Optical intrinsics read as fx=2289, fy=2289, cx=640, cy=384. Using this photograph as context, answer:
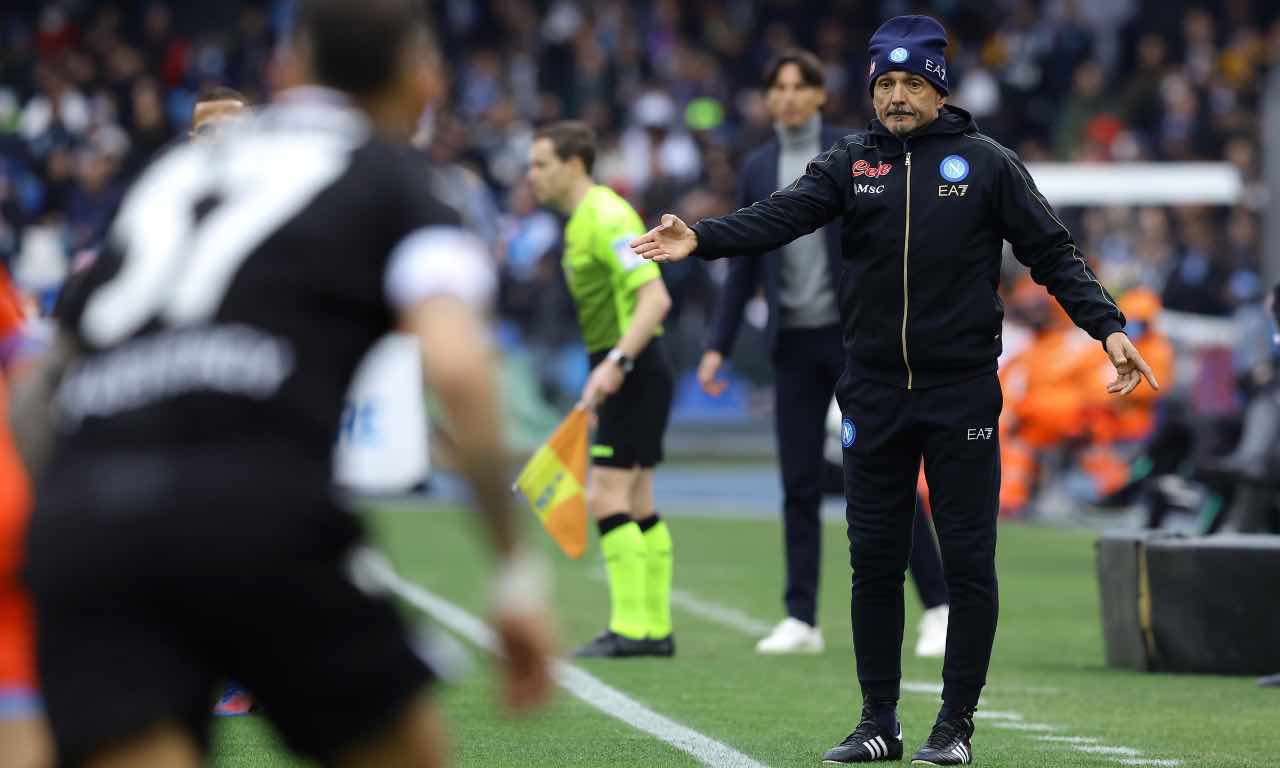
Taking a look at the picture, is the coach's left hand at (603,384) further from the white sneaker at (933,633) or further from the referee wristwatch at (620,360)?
the white sneaker at (933,633)

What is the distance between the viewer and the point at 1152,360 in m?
17.4

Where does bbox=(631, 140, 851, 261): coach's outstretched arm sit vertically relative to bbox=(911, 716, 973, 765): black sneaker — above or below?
above

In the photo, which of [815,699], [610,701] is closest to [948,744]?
[815,699]

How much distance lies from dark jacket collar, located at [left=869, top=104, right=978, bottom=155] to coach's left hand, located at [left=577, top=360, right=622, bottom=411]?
2.66m

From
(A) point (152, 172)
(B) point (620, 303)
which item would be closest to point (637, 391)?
(B) point (620, 303)

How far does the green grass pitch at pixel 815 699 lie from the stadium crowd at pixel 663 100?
9900 millimetres

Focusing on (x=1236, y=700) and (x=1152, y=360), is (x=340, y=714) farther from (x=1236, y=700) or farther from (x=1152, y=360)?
(x=1152, y=360)

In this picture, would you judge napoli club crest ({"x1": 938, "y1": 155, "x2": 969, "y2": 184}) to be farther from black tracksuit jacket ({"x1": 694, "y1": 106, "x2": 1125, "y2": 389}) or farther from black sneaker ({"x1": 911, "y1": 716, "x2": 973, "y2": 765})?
black sneaker ({"x1": 911, "y1": 716, "x2": 973, "y2": 765})

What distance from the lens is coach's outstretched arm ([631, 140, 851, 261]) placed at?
6.58m

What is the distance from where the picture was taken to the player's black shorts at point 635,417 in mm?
9758

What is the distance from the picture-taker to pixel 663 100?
2833 cm

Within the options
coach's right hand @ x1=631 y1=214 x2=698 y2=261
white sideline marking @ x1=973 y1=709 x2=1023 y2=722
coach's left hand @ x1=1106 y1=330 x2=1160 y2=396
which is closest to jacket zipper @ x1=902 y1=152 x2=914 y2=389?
coach's left hand @ x1=1106 y1=330 x2=1160 y2=396

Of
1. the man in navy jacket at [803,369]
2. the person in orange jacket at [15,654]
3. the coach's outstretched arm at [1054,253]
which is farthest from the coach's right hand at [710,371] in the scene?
the person in orange jacket at [15,654]

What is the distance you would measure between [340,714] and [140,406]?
51 cm
